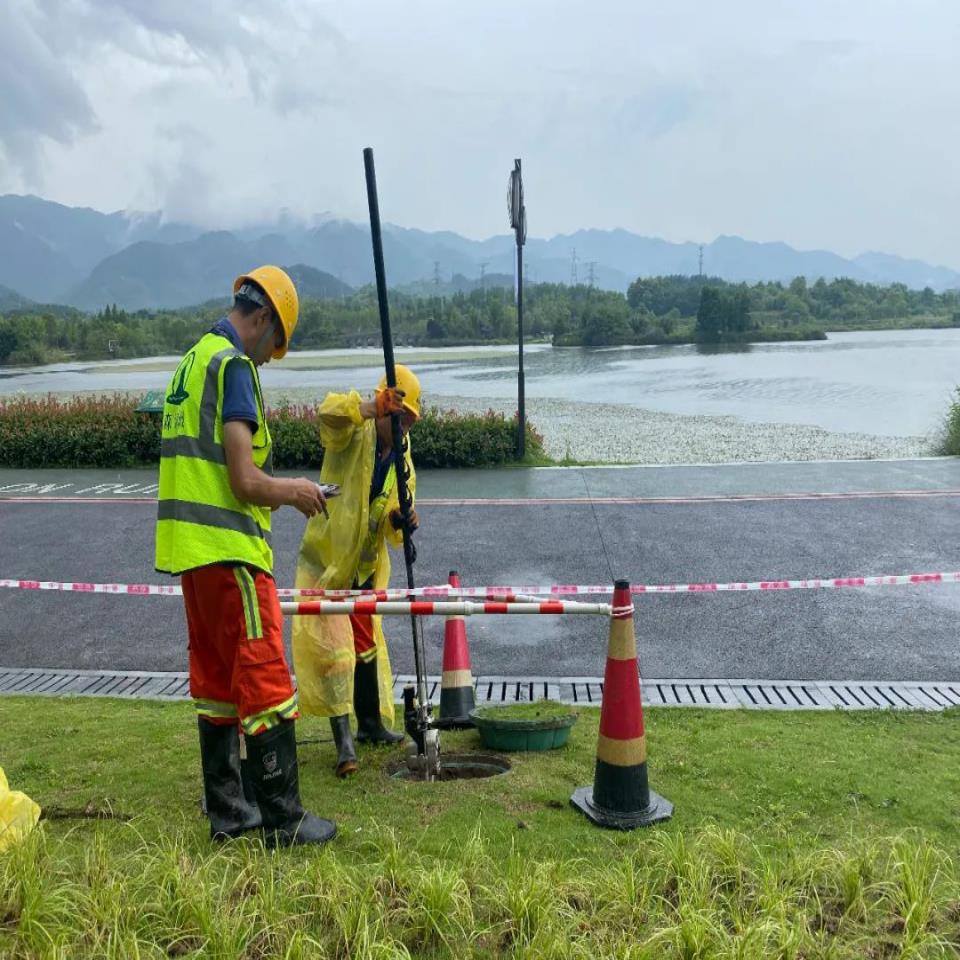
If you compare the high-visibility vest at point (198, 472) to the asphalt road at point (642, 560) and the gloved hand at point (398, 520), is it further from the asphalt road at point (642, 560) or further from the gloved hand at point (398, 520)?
the asphalt road at point (642, 560)

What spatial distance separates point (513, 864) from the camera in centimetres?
308

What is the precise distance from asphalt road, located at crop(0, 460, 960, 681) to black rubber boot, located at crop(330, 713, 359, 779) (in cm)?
183

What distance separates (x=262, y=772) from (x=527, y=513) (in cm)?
776

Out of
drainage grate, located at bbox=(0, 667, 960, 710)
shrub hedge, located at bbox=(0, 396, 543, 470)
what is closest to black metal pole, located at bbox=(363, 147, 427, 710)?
drainage grate, located at bbox=(0, 667, 960, 710)

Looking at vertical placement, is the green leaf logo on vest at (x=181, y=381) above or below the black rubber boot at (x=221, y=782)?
above

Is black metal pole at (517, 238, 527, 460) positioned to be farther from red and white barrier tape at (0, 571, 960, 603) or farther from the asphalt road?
red and white barrier tape at (0, 571, 960, 603)

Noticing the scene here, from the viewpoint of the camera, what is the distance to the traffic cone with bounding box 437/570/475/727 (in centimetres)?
529

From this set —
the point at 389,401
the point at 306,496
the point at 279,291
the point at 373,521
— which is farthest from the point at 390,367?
the point at 306,496

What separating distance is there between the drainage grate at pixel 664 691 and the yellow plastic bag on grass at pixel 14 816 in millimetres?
2236

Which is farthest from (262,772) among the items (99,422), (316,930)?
(99,422)

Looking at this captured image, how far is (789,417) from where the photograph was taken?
2242 centimetres

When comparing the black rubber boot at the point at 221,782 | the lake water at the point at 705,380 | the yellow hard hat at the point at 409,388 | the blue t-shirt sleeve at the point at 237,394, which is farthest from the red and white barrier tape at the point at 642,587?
the lake water at the point at 705,380

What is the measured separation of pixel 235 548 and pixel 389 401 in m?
1.17

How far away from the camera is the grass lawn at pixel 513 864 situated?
108 inches
